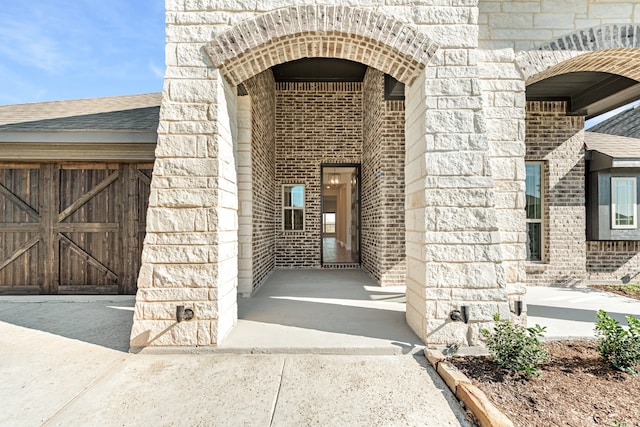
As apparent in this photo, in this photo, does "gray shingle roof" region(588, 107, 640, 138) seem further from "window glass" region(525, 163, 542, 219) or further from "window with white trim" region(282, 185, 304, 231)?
"window with white trim" region(282, 185, 304, 231)

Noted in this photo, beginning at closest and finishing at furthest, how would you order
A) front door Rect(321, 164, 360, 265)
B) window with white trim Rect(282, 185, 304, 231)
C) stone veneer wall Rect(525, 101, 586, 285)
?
stone veneer wall Rect(525, 101, 586, 285)
window with white trim Rect(282, 185, 304, 231)
front door Rect(321, 164, 360, 265)

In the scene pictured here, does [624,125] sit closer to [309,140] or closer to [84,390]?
[309,140]

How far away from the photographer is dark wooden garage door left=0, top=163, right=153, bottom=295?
4.95 meters

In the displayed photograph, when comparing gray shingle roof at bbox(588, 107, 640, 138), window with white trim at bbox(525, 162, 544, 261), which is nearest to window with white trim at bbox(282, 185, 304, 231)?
window with white trim at bbox(525, 162, 544, 261)

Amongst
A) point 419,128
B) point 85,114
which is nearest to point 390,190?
point 419,128

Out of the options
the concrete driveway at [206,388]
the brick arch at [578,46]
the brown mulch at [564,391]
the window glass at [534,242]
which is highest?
the brick arch at [578,46]

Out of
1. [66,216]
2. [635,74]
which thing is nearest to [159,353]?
[66,216]

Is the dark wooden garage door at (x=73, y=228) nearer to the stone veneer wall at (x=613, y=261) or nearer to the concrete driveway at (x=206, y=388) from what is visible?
the concrete driveway at (x=206, y=388)

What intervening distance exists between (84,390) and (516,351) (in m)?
3.70

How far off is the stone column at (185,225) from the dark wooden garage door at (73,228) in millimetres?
2324

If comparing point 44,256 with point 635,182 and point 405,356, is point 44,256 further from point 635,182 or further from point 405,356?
point 635,182

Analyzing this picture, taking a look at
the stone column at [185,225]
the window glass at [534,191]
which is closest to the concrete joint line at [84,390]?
the stone column at [185,225]

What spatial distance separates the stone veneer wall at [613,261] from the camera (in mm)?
6358

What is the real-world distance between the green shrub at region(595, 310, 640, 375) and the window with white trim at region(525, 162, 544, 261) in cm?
424
